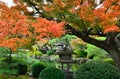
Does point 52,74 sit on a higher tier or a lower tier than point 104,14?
lower

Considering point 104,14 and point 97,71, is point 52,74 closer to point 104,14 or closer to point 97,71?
point 97,71

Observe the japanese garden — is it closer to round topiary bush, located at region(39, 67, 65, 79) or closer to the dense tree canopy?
the dense tree canopy

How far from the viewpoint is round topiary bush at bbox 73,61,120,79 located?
8.71 meters

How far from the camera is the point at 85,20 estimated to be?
8469mm

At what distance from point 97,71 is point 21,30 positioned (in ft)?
9.77

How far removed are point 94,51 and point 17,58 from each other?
27.0ft

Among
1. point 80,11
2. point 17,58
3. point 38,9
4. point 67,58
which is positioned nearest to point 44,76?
point 17,58

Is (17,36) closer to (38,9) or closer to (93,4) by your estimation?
(38,9)

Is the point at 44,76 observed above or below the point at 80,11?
below

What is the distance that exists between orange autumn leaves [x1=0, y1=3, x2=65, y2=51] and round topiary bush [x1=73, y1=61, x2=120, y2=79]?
1.99m

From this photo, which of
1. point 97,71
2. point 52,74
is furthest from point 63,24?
point 52,74

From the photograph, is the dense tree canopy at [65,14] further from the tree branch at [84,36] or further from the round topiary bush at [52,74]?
the round topiary bush at [52,74]

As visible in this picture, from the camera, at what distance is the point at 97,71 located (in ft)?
28.8

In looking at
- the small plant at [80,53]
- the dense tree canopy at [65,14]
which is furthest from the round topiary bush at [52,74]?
the small plant at [80,53]
